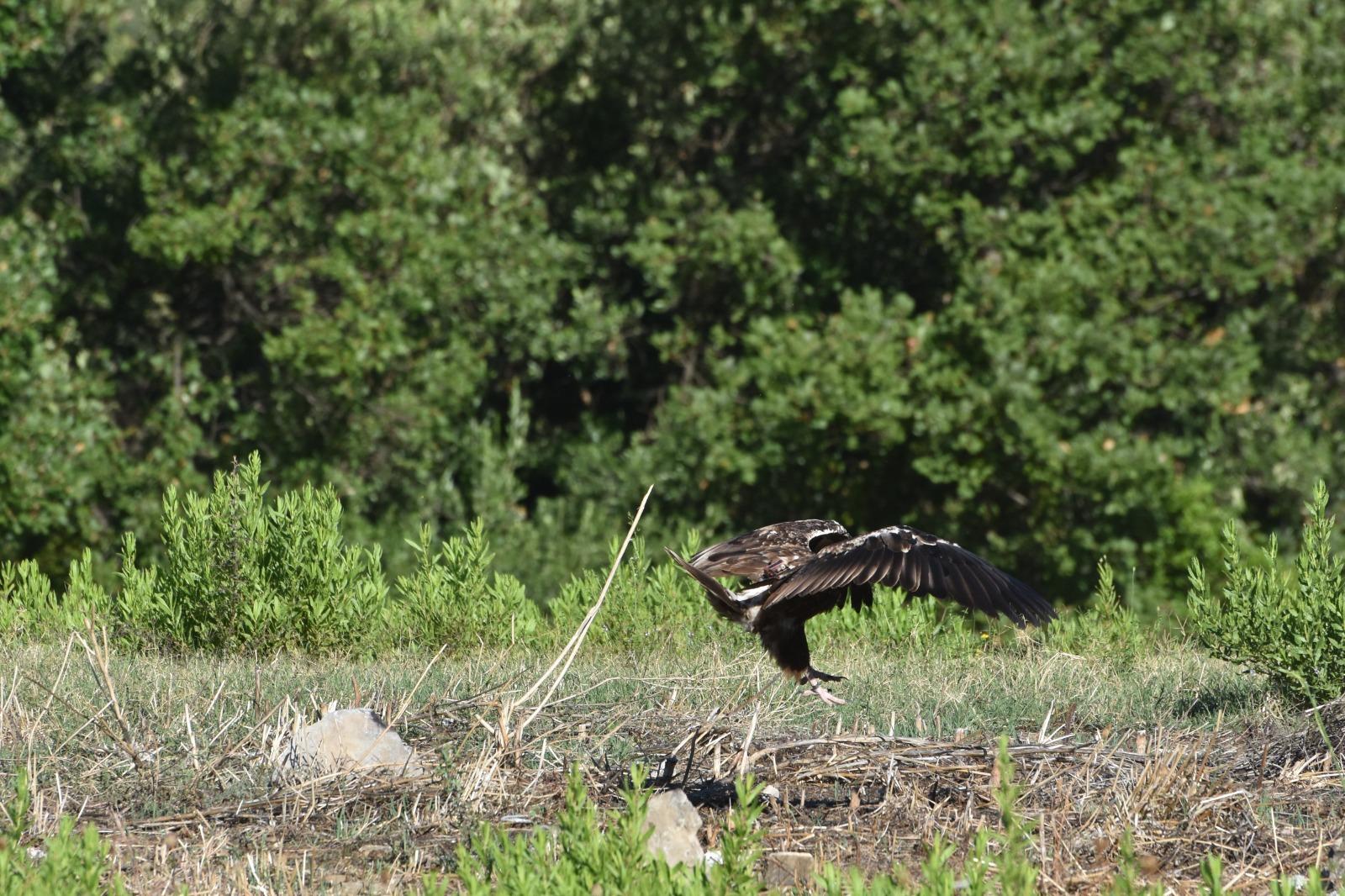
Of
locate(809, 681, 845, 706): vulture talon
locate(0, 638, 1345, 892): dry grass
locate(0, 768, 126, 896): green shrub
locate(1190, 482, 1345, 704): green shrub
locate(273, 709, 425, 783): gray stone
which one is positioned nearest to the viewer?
locate(0, 768, 126, 896): green shrub

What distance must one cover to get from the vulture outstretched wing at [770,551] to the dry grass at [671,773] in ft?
2.03

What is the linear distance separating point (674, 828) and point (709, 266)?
9.50 metres

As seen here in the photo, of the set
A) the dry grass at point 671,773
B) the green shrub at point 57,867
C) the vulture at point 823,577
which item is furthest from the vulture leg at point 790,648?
the green shrub at point 57,867

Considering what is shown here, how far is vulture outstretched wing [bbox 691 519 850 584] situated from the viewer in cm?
695

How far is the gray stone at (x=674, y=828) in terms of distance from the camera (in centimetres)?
457

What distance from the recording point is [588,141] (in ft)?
49.3

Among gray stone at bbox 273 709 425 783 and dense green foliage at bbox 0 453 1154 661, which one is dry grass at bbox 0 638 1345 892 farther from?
dense green foliage at bbox 0 453 1154 661

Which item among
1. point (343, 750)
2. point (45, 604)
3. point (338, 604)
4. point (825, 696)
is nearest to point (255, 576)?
point (338, 604)

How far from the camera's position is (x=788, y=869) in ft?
14.9

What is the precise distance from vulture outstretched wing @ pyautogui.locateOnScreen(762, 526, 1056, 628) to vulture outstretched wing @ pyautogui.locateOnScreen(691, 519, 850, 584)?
542mm

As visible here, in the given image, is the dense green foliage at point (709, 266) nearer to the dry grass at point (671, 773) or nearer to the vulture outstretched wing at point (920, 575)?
the vulture outstretched wing at point (920, 575)

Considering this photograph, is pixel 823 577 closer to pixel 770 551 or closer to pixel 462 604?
pixel 770 551

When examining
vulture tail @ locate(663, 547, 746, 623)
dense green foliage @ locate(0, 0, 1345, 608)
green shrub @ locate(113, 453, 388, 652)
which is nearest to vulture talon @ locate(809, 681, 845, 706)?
vulture tail @ locate(663, 547, 746, 623)

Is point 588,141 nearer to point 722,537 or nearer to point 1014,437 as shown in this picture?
point 722,537
